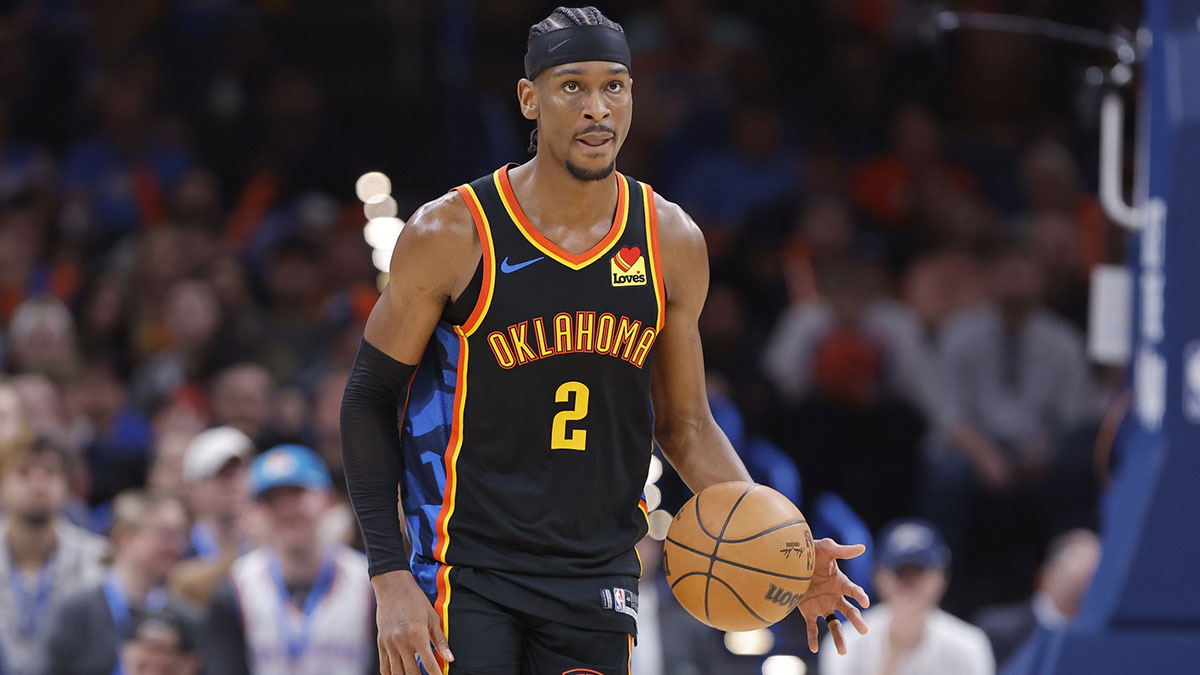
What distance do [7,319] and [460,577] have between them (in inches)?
317

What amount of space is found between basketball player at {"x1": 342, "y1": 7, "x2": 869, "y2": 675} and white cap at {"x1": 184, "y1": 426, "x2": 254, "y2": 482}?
4.41 meters

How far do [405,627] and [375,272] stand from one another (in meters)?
7.43

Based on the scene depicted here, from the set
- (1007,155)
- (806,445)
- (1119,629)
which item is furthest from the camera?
(1007,155)

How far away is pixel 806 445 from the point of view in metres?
9.45

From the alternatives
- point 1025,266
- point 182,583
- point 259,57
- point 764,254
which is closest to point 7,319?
point 259,57

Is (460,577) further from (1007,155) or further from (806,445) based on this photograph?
(1007,155)

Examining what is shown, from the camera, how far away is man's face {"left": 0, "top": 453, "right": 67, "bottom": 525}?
25.9 feet

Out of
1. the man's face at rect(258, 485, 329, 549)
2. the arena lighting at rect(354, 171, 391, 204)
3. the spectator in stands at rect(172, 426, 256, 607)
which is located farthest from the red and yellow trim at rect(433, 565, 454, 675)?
the arena lighting at rect(354, 171, 391, 204)

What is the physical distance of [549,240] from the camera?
403cm

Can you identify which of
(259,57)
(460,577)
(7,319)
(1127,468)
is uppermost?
(259,57)

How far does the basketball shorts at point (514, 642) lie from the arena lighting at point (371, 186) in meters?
8.17

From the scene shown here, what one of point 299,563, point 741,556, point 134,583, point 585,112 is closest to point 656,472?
point 299,563

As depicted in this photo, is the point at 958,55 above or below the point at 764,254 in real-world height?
above

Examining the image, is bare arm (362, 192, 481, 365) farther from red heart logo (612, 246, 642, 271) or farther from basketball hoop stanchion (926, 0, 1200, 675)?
basketball hoop stanchion (926, 0, 1200, 675)
